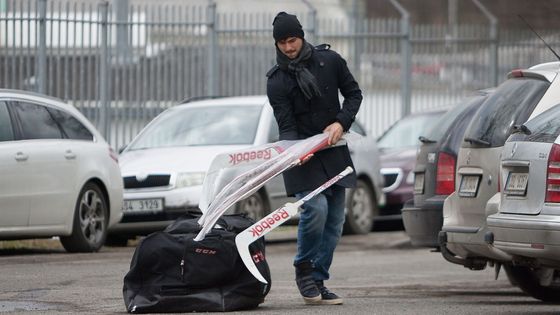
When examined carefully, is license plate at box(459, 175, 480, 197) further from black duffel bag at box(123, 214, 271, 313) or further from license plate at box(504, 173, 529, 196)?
black duffel bag at box(123, 214, 271, 313)

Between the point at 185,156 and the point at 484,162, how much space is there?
20.1 ft

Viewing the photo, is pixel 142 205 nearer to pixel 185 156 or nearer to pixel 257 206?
pixel 185 156

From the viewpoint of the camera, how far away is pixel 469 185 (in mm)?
10133

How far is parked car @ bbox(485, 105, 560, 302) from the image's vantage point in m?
8.50

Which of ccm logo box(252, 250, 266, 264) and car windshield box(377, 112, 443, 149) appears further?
car windshield box(377, 112, 443, 149)

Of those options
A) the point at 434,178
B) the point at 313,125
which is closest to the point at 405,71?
the point at 434,178

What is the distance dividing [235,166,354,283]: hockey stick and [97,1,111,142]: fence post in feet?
32.9

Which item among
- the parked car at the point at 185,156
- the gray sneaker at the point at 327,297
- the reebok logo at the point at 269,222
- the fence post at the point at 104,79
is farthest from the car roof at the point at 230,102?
the reebok logo at the point at 269,222

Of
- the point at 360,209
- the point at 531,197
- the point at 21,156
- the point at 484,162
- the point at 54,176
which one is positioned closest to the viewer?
the point at 531,197

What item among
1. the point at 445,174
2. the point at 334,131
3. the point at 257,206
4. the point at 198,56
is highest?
the point at 334,131

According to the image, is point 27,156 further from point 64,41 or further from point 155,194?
point 64,41

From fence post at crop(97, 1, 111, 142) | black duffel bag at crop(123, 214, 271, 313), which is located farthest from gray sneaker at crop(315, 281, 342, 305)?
A: fence post at crop(97, 1, 111, 142)

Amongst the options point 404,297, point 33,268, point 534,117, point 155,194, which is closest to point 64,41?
point 155,194

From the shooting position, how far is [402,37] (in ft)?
76.8
